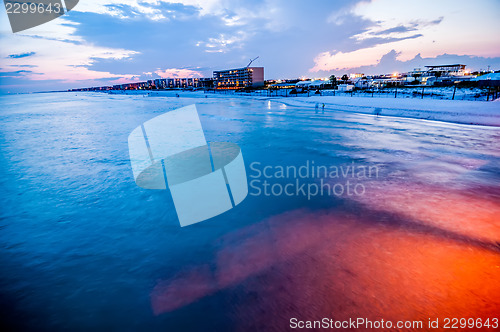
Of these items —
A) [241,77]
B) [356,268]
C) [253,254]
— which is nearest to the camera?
[356,268]

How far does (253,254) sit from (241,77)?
7210 inches

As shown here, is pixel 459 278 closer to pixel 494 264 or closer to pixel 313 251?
pixel 494 264

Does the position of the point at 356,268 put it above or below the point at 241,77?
below

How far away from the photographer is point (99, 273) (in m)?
3.42

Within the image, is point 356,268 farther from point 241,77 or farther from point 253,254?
point 241,77

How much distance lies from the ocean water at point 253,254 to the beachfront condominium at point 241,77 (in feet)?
537

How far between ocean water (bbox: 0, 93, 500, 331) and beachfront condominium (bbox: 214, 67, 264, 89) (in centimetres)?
16377

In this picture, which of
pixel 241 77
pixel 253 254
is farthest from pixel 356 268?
pixel 241 77

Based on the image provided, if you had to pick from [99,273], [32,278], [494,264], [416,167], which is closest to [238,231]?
[99,273]

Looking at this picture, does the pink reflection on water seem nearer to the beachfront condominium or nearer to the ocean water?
the ocean water

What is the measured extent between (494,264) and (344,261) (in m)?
2.07

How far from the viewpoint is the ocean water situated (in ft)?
8.98

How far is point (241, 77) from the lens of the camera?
173 meters

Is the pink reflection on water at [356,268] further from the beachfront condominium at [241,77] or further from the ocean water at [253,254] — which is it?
the beachfront condominium at [241,77]
